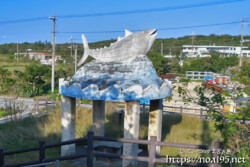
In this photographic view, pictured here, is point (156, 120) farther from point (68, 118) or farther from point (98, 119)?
point (68, 118)

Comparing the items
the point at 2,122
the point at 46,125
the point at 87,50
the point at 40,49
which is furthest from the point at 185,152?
the point at 40,49

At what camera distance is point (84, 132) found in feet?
27.6

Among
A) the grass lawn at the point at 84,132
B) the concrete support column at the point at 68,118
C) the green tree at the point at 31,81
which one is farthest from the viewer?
the green tree at the point at 31,81

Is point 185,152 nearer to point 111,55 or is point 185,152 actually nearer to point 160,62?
point 111,55

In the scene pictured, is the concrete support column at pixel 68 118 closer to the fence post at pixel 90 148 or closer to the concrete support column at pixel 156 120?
the fence post at pixel 90 148

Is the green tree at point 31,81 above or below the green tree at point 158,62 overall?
below

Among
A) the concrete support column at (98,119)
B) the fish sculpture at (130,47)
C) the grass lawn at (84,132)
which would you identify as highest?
the fish sculpture at (130,47)

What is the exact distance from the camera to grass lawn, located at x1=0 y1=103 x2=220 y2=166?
727cm

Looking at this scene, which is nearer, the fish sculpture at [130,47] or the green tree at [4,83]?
the fish sculpture at [130,47]

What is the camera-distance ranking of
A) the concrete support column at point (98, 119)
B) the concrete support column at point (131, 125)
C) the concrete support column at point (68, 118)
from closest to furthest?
the concrete support column at point (131, 125) < the concrete support column at point (68, 118) < the concrete support column at point (98, 119)

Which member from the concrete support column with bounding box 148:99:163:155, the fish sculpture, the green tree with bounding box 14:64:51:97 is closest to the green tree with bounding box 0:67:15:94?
the green tree with bounding box 14:64:51:97

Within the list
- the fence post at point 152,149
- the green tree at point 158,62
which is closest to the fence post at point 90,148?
the fence post at point 152,149

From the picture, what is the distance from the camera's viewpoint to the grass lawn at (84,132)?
727 cm

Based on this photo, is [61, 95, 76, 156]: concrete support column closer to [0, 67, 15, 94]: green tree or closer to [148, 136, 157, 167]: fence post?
[148, 136, 157, 167]: fence post
